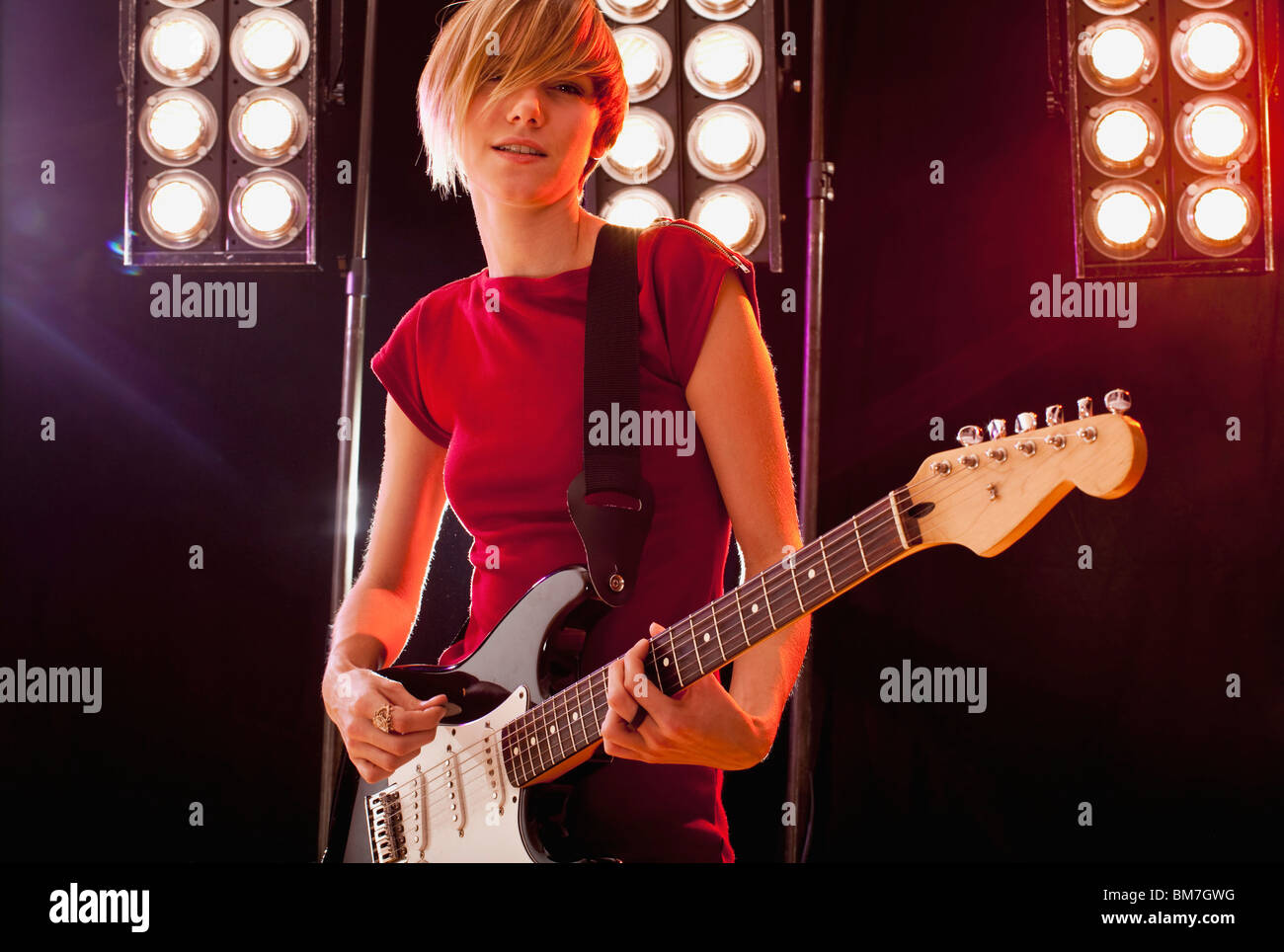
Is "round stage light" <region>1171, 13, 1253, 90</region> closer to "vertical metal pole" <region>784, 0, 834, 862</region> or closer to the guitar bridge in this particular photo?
"vertical metal pole" <region>784, 0, 834, 862</region>

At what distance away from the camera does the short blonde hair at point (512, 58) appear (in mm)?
1537

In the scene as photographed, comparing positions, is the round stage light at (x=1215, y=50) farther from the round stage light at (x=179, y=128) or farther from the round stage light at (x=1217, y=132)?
the round stage light at (x=179, y=128)

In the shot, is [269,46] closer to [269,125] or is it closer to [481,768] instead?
[269,125]

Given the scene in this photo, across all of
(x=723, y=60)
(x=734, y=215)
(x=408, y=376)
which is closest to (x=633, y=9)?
(x=723, y=60)

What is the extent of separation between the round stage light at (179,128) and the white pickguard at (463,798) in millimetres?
1567

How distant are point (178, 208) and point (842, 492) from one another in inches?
63.8

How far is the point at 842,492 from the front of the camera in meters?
2.77

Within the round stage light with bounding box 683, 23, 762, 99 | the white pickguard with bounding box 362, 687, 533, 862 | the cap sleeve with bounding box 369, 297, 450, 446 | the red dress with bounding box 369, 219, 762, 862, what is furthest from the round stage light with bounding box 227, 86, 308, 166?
the white pickguard with bounding box 362, 687, 533, 862

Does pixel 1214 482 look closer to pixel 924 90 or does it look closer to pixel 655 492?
pixel 924 90

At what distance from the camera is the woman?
53.1 inches

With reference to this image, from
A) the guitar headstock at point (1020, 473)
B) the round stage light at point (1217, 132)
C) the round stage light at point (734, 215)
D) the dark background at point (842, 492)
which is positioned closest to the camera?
the guitar headstock at point (1020, 473)

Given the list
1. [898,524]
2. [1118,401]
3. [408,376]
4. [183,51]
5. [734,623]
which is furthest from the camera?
[183,51]

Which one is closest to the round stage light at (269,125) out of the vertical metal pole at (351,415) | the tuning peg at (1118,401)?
the vertical metal pole at (351,415)

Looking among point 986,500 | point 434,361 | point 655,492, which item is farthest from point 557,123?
point 986,500
